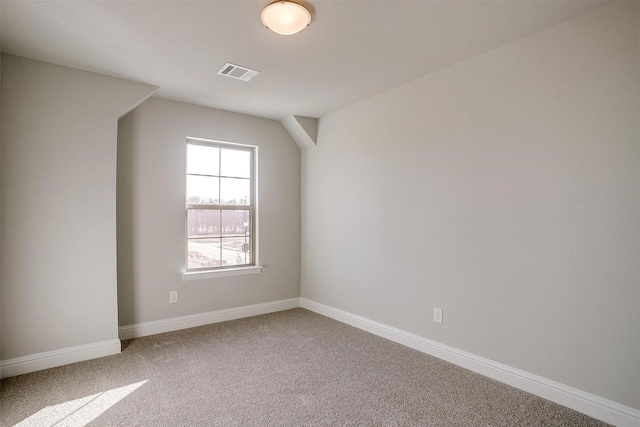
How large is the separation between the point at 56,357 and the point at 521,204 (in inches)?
149

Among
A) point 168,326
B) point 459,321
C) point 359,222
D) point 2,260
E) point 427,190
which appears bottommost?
point 168,326

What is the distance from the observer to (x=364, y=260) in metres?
3.73

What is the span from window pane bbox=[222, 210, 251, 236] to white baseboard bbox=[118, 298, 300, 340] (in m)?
0.91

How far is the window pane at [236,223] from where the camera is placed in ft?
13.6

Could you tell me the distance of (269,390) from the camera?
2.40 metres

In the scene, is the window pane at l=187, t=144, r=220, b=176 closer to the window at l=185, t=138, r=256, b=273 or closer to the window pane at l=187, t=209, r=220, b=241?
the window at l=185, t=138, r=256, b=273

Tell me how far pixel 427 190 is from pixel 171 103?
2.80 meters

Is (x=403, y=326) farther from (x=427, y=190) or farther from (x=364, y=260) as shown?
(x=427, y=190)

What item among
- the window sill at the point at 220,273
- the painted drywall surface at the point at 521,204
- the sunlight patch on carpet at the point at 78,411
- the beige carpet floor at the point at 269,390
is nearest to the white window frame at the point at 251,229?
the window sill at the point at 220,273

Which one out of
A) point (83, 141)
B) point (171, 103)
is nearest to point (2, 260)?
point (83, 141)

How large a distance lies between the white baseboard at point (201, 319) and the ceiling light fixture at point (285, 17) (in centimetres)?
303

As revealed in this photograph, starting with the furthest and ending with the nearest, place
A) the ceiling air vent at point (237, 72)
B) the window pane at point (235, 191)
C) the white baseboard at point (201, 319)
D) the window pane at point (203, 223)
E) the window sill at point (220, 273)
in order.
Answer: the window pane at point (235, 191)
the window pane at point (203, 223)
the window sill at point (220, 273)
the white baseboard at point (201, 319)
the ceiling air vent at point (237, 72)

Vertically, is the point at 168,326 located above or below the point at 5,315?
below

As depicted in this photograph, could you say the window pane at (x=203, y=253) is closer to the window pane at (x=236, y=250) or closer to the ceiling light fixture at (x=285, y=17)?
the window pane at (x=236, y=250)
